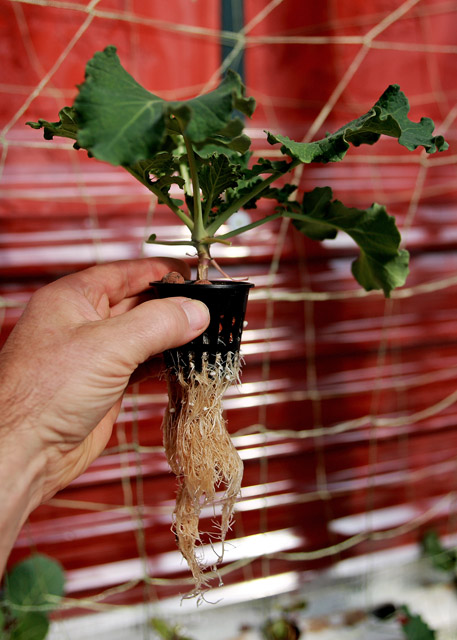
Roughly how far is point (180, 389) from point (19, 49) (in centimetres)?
88

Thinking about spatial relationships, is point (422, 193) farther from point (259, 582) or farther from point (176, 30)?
point (259, 582)

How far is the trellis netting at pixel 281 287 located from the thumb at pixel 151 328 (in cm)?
56

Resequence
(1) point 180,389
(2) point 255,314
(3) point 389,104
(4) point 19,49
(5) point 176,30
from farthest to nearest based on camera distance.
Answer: (2) point 255,314 → (5) point 176,30 → (4) point 19,49 → (1) point 180,389 → (3) point 389,104

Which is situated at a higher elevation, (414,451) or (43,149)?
(43,149)

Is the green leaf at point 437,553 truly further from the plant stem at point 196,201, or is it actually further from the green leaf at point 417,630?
the plant stem at point 196,201

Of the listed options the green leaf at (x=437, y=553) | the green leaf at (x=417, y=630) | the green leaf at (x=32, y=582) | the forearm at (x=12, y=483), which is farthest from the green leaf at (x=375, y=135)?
the green leaf at (x=437, y=553)

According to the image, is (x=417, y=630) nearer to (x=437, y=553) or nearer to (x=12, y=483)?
(x=437, y=553)

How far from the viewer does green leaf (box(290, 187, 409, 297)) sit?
0.80m

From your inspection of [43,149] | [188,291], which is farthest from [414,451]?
[43,149]

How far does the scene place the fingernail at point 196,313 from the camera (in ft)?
2.37

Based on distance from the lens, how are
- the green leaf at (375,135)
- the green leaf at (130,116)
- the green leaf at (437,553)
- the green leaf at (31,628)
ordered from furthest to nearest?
the green leaf at (437,553), the green leaf at (31,628), the green leaf at (375,135), the green leaf at (130,116)

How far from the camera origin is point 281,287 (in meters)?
1.39

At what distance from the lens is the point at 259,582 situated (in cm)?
144

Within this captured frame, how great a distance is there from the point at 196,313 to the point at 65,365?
193mm
